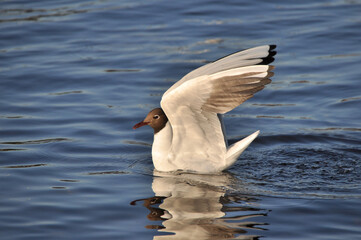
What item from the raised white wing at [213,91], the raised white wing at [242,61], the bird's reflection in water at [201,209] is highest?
the raised white wing at [242,61]

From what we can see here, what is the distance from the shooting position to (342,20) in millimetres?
13180

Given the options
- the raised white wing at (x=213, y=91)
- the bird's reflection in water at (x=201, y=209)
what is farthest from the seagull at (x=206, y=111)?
the bird's reflection in water at (x=201, y=209)

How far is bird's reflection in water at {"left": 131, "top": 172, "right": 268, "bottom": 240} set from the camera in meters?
5.77

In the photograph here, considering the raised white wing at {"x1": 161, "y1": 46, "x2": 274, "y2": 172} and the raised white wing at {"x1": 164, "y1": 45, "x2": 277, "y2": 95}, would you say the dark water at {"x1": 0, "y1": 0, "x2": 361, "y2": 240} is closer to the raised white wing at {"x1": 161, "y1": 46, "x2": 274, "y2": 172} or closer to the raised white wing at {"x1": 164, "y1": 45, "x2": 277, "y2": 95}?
the raised white wing at {"x1": 161, "y1": 46, "x2": 274, "y2": 172}

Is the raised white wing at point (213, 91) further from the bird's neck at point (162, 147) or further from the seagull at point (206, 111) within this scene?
the bird's neck at point (162, 147)

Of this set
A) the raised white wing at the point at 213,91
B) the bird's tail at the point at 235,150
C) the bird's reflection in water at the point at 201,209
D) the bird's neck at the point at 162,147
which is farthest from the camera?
the bird's neck at the point at 162,147

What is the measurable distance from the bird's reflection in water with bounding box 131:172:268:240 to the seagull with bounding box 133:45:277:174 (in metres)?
0.23

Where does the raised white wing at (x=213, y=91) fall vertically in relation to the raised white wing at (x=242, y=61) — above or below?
below

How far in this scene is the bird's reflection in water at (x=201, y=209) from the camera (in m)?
5.77

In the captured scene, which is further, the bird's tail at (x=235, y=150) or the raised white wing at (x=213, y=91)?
the bird's tail at (x=235, y=150)

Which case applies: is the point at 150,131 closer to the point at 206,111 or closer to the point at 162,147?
the point at 162,147

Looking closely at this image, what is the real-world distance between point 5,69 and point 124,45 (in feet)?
7.79

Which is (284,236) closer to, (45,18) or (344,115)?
(344,115)

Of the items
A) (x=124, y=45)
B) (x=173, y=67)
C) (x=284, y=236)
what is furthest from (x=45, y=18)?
(x=284, y=236)
